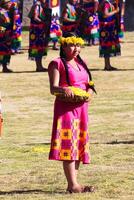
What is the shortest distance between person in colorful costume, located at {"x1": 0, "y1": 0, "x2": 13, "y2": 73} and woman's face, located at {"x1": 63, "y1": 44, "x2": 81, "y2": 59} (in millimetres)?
12502

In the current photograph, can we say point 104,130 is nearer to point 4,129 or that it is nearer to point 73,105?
point 4,129

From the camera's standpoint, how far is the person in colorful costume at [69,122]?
7797 millimetres

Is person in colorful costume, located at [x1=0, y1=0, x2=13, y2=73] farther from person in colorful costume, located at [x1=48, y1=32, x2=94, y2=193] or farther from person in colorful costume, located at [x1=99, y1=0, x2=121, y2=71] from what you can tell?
person in colorful costume, located at [x1=48, y1=32, x2=94, y2=193]

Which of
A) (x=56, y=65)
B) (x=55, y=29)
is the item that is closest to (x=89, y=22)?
(x=55, y=29)

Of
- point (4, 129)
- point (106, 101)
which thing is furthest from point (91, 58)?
point (4, 129)

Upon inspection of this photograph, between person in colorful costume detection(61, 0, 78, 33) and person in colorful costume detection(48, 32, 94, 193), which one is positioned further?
person in colorful costume detection(61, 0, 78, 33)

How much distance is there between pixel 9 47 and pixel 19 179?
12027mm

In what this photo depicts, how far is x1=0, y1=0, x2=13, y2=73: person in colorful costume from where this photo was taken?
66.7 ft

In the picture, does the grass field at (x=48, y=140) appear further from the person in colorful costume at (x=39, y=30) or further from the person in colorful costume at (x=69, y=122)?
the person in colorful costume at (x=39, y=30)

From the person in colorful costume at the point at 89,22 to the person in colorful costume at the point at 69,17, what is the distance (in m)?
4.25

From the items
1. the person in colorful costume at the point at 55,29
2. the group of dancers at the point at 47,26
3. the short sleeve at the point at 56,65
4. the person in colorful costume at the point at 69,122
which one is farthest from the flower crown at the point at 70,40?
the person in colorful costume at the point at 55,29

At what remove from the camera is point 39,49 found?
814 inches

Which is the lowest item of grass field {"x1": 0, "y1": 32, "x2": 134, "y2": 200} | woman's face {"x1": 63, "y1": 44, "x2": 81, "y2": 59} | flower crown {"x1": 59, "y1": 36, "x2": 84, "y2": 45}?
grass field {"x1": 0, "y1": 32, "x2": 134, "y2": 200}

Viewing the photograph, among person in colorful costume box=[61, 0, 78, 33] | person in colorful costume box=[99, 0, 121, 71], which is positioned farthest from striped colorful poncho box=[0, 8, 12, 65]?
person in colorful costume box=[99, 0, 121, 71]
